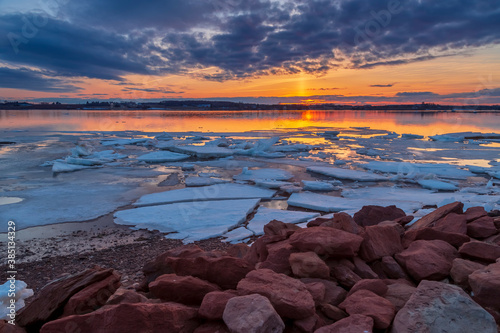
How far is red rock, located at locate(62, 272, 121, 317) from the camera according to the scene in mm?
2125

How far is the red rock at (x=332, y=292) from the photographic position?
2.19 m

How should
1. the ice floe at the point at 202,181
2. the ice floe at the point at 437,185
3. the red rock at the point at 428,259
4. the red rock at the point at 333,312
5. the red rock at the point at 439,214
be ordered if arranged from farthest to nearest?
the ice floe at the point at 202,181 → the ice floe at the point at 437,185 → the red rock at the point at 439,214 → the red rock at the point at 428,259 → the red rock at the point at 333,312

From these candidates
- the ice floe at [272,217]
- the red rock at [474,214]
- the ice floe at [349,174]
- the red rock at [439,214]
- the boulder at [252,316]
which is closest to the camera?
the boulder at [252,316]

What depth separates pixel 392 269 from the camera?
2.63 meters

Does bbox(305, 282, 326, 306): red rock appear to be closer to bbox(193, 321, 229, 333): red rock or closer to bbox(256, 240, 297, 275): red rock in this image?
bbox(256, 240, 297, 275): red rock

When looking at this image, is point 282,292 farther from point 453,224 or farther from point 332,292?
point 453,224

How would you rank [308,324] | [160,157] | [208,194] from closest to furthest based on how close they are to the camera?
[308,324] < [208,194] < [160,157]

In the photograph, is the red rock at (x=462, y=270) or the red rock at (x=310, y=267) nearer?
the red rock at (x=462, y=270)

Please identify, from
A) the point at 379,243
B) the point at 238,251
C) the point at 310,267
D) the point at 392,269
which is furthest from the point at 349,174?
the point at 310,267

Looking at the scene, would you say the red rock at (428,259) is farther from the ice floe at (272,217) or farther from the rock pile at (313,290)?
the ice floe at (272,217)

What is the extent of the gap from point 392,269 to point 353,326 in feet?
3.52

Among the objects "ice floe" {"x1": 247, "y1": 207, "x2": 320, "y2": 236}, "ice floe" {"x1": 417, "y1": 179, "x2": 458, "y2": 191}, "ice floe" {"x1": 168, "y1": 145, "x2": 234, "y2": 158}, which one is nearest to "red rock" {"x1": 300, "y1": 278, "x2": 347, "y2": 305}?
"ice floe" {"x1": 247, "y1": 207, "x2": 320, "y2": 236}

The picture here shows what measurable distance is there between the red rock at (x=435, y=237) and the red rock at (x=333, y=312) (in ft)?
4.38

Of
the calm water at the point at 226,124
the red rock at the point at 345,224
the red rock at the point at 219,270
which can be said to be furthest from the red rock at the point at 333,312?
the calm water at the point at 226,124
